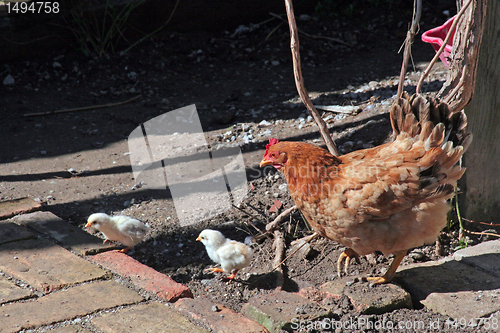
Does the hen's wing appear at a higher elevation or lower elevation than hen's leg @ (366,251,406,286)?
higher

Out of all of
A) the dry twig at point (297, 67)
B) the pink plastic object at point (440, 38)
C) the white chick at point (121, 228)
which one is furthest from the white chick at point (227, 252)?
the pink plastic object at point (440, 38)

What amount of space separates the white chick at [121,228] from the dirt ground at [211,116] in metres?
0.21

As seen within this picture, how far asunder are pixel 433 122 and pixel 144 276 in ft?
6.08

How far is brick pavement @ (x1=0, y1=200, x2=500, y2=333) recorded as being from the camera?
212 cm

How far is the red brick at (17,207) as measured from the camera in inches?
127

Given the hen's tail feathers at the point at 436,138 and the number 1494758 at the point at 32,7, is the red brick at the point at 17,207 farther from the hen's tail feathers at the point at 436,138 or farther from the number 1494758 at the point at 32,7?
the number 1494758 at the point at 32,7

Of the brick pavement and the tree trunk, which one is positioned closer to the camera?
the brick pavement

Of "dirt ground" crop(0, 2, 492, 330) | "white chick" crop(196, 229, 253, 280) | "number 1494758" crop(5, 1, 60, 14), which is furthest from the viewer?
"number 1494758" crop(5, 1, 60, 14)

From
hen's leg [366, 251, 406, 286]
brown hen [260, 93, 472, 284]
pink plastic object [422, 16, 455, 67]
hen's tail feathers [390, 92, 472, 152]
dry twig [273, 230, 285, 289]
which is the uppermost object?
pink plastic object [422, 16, 455, 67]

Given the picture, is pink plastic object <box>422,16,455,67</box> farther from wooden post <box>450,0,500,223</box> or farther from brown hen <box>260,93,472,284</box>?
brown hen <box>260,93,472,284</box>

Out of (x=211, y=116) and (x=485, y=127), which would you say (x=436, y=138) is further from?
(x=211, y=116)

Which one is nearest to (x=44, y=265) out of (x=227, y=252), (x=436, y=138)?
(x=227, y=252)

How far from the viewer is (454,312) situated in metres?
2.18

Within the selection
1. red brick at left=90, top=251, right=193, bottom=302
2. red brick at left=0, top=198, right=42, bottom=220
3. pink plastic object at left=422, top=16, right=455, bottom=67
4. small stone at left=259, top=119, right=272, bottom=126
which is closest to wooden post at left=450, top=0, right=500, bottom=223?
pink plastic object at left=422, top=16, right=455, bottom=67
